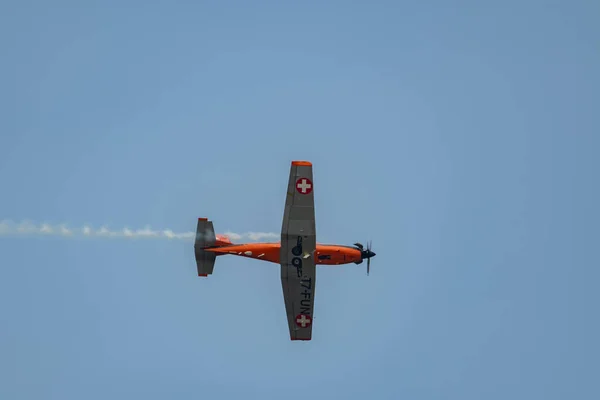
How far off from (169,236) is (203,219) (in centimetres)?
165

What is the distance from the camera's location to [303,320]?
182 ft

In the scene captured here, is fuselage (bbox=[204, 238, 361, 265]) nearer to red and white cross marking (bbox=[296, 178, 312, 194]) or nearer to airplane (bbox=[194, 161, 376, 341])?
airplane (bbox=[194, 161, 376, 341])

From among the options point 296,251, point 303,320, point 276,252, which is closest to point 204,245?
point 276,252

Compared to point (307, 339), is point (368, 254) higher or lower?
higher

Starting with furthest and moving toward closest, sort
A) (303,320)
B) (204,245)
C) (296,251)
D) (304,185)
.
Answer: (303,320) → (204,245) → (296,251) → (304,185)

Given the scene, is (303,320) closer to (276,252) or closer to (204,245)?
(276,252)

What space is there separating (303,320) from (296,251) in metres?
4.32

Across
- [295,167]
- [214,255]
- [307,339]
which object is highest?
[295,167]

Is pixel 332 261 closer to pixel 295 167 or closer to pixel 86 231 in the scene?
pixel 295 167

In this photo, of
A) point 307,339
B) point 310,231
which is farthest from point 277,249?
point 307,339

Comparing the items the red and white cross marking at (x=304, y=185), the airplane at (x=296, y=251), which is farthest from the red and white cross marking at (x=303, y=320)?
the red and white cross marking at (x=304, y=185)

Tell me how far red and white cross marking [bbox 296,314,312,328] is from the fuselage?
3295 millimetres

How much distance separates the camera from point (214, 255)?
2128 inches

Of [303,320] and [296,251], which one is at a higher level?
[296,251]
